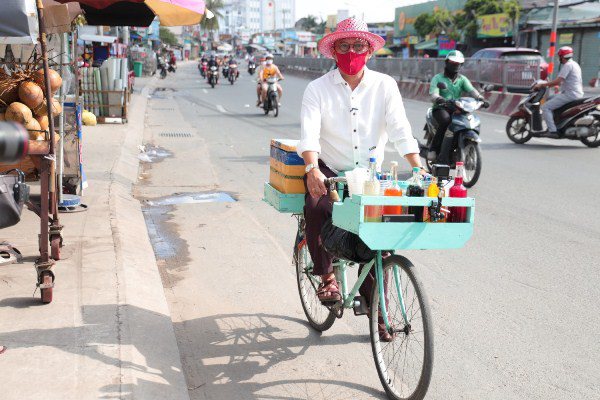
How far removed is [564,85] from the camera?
13117 mm

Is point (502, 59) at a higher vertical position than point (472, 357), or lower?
higher

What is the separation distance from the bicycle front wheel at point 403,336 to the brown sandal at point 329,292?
334 millimetres

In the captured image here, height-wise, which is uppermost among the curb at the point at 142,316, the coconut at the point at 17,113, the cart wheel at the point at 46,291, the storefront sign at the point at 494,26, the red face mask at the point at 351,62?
the storefront sign at the point at 494,26

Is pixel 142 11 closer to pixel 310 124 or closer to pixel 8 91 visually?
pixel 8 91

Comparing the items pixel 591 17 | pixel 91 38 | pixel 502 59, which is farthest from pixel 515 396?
pixel 591 17

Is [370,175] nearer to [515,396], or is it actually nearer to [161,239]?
[515,396]

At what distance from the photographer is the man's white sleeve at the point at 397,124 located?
4.06 meters

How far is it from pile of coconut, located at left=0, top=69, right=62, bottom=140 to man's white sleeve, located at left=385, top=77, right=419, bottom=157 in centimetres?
248

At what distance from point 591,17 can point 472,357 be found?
34456 millimetres

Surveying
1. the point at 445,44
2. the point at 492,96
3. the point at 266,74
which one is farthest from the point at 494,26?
the point at 266,74

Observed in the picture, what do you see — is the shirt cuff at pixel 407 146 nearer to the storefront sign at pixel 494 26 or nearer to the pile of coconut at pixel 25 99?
the pile of coconut at pixel 25 99

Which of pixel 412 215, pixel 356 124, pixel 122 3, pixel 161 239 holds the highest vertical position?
pixel 122 3

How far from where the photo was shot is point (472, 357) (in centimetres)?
420

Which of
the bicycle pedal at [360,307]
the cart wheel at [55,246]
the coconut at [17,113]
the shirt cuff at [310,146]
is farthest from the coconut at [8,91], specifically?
the bicycle pedal at [360,307]
